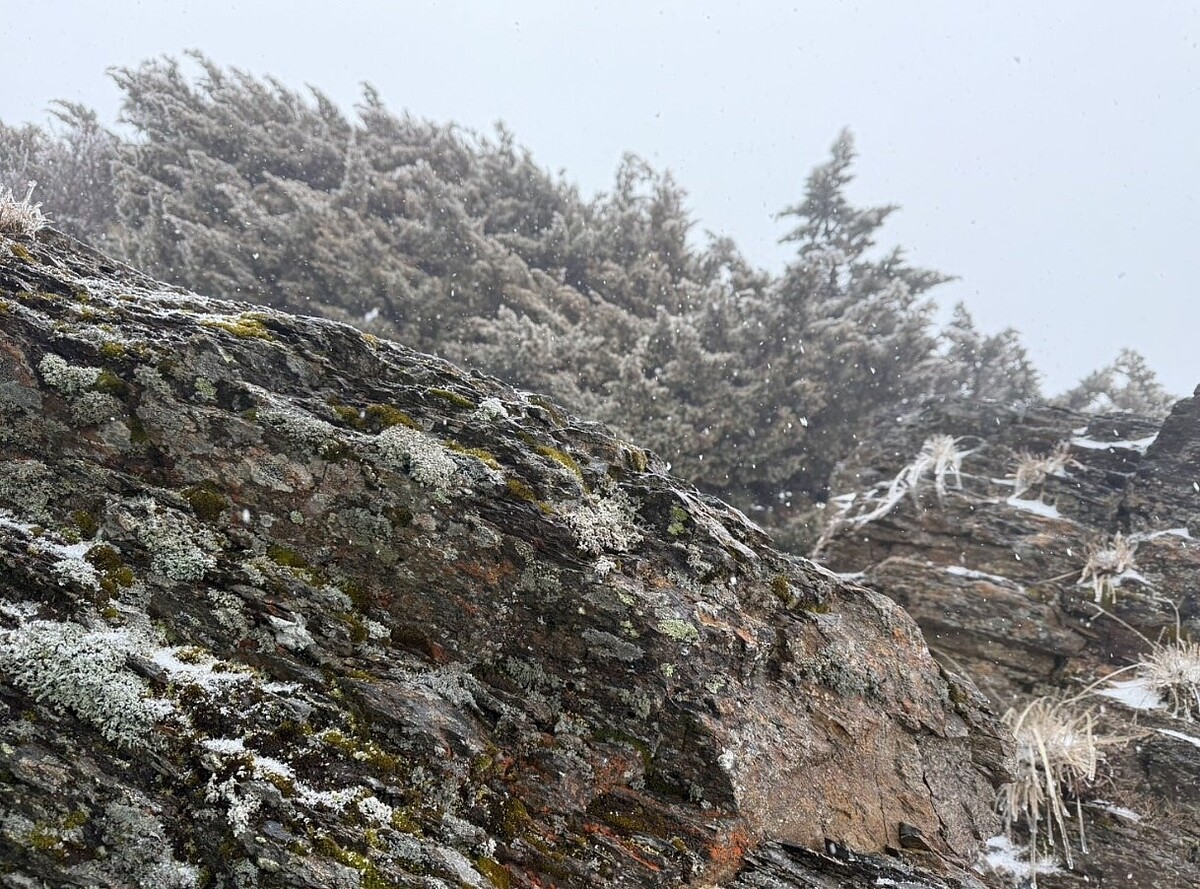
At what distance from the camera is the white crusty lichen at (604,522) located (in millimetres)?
3939

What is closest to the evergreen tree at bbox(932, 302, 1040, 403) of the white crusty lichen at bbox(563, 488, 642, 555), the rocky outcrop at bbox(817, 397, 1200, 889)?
the rocky outcrop at bbox(817, 397, 1200, 889)

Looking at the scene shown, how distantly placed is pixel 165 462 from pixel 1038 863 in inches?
272

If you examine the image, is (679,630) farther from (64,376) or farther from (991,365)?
(991,365)

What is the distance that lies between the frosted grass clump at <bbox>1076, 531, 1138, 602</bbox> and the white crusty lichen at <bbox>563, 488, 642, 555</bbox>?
6480mm

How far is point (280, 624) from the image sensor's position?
318cm

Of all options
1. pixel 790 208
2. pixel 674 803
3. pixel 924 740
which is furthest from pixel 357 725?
pixel 790 208

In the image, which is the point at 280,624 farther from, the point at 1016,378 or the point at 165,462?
the point at 1016,378

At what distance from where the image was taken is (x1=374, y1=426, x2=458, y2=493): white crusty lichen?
3.85 m

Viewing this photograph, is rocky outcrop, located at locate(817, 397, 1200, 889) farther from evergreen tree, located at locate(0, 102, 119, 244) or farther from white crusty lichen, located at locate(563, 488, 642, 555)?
evergreen tree, located at locate(0, 102, 119, 244)

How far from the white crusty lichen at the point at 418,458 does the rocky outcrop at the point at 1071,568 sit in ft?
18.2

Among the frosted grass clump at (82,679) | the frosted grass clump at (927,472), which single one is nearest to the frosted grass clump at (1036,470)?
the frosted grass clump at (927,472)

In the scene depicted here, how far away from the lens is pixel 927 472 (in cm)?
951

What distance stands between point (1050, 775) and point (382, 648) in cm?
546

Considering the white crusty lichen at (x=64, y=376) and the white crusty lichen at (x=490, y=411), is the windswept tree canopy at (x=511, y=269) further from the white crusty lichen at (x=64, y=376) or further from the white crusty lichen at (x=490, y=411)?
the white crusty lichen at (x=64, y=376)
